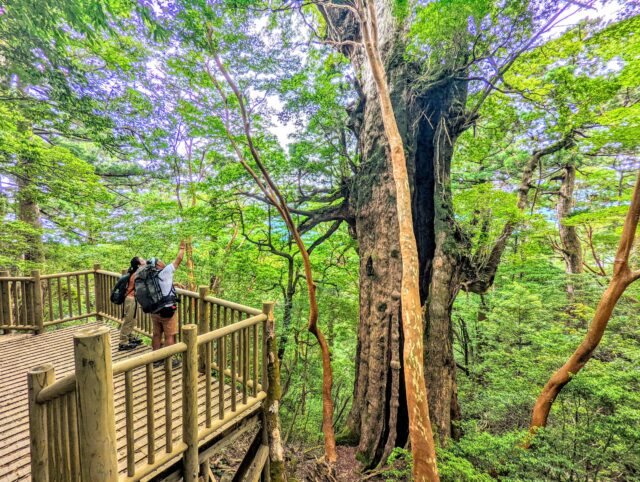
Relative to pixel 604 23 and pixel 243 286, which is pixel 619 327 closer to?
pixel 604 23

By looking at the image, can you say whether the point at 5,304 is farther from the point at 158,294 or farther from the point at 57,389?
the point at 57,389

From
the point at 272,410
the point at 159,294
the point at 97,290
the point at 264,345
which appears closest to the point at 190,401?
the point at 264,345

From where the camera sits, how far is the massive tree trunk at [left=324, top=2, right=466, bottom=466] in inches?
161

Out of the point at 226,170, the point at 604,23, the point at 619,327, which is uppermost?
the point at 604,23

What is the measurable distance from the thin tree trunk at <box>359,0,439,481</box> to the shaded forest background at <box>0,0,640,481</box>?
0.76 meters

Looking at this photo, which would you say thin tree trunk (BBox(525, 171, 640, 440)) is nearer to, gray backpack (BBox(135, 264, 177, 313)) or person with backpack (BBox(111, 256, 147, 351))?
gray backpack (BBox(135, 264, 177, 313))

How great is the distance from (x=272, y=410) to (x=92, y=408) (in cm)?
206

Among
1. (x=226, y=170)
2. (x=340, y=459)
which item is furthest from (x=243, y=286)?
(x=340, y=459)

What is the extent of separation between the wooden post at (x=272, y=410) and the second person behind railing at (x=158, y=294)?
128 centimetres

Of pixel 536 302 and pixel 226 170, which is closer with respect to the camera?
pixel 226 170

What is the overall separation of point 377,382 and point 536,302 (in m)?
4.52

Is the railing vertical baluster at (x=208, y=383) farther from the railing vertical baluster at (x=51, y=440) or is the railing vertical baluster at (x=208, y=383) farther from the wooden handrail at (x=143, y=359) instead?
the railing vertical baluster at (x=51, y=440)

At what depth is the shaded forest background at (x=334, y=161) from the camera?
11.8 feet

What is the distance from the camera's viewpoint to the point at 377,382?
420 cm
